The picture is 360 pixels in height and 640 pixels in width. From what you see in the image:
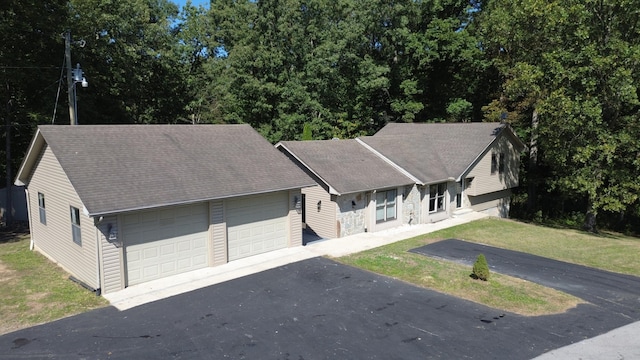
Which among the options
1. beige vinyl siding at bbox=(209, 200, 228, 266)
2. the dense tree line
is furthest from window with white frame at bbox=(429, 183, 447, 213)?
beige vinyl siding at bbox=(209, 200, 228, 266)

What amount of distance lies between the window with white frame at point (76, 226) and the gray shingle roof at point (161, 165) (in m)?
1.33

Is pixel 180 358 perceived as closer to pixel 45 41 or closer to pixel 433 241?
pixel 433 241

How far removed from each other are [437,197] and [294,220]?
32.9ft

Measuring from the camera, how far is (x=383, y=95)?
128ft

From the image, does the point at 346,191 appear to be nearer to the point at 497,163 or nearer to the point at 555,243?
the point at 555,243

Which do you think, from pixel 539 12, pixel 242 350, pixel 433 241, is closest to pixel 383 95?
pixel 539 12

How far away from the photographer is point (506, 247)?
18812 mm

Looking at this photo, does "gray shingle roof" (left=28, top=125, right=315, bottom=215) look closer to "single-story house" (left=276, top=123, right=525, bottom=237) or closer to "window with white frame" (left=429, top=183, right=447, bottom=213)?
"single-story house" (left=276, top=123, right=525, bottom=237)

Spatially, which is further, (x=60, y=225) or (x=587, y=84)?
(x=587, y=84)

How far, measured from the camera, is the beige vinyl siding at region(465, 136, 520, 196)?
25609 mm

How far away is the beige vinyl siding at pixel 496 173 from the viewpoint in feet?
84.0

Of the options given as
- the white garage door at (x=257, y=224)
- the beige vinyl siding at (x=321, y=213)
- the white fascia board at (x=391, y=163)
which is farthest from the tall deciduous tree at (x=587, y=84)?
the white garage door at (x=257, y=224)

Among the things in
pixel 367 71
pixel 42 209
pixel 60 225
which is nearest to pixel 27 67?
pixel 42 209

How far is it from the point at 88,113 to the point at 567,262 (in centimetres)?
2806
